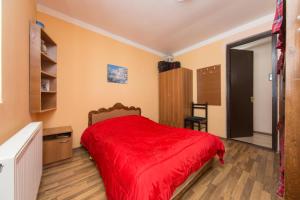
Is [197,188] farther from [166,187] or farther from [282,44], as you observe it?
[282,44]

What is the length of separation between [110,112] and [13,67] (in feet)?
6.07

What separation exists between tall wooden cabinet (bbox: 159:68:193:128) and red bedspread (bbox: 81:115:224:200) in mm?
1597

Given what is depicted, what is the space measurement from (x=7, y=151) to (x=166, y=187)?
110 cm

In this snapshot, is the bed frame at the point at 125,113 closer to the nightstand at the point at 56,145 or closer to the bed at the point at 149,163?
the bed at the point at 149,163

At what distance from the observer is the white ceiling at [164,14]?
6.68 ft

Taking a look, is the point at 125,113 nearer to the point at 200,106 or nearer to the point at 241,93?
the point at 200,106

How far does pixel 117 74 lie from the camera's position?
303 cm

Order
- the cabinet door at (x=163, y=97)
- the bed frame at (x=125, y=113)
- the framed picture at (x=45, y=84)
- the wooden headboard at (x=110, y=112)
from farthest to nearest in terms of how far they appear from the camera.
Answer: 1. the cabinet door at (x=163, y=97)
2. the wooden headboard at (x=110, y=112)
3. the framed picture at (x=45, y=84)
4. the bed frame at (x=125, y=113)

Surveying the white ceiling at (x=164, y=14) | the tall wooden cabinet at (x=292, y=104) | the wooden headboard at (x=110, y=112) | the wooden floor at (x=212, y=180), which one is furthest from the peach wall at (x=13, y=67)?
the tall wooden cabinet at (x=292, y=104)

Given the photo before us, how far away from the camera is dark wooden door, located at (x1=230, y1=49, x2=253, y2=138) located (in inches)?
121

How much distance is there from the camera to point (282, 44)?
1075 mm

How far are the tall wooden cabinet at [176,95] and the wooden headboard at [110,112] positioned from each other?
103cm

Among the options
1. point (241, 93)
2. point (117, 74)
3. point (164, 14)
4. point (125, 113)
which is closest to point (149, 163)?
point (125, 113)

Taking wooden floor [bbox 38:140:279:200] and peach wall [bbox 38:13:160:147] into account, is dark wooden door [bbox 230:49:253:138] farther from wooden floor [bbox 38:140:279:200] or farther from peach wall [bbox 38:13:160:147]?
peach wall [bbox 38:13:160:147]
